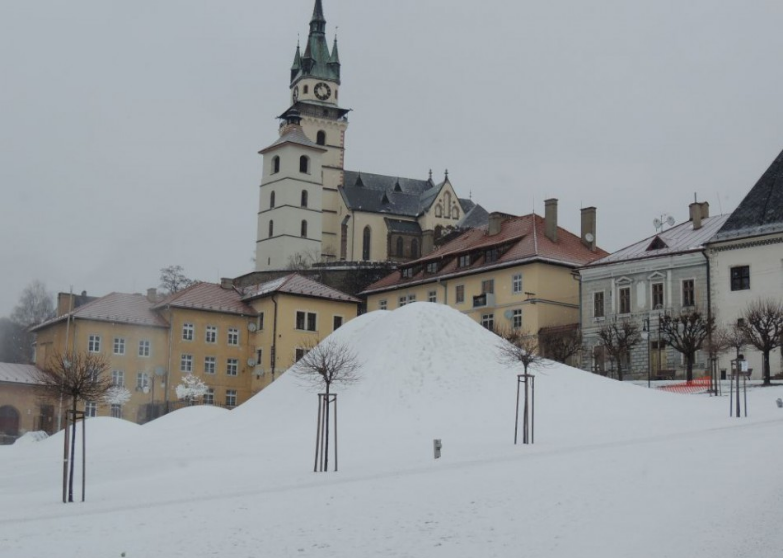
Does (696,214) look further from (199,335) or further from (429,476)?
(429,476)

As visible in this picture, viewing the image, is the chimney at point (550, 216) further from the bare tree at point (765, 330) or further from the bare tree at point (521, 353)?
the bare tree at point (765, 330)

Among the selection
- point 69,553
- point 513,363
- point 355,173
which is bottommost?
point 69,553

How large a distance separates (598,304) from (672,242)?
5951 mm

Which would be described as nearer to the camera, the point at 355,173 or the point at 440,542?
the point at 440,542

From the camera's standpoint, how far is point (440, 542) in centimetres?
1625

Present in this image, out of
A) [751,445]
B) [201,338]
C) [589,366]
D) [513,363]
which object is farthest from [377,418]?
[201,338]

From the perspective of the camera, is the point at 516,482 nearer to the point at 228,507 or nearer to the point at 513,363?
the point at 228,507

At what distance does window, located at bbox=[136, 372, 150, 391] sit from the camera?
6806 cm

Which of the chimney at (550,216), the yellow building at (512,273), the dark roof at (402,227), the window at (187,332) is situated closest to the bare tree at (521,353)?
the yellow building at (512,273)

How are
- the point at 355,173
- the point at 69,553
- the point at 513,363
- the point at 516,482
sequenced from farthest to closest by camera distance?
the point at 355,173
the point at 513,363
the point at 516,482
the point at 69,553

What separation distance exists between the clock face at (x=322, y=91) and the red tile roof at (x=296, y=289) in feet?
215

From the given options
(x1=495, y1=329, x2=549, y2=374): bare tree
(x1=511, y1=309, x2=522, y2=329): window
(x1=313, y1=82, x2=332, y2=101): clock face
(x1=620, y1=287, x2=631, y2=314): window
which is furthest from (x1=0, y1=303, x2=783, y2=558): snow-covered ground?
(x1=313, y1=82, x2=332, y2=101): clock face

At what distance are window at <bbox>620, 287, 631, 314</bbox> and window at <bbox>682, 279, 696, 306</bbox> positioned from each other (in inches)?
155

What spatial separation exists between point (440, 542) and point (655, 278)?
46553 millimetres
